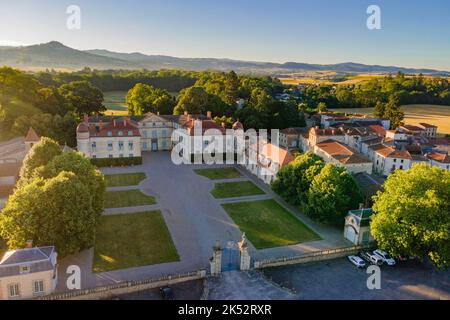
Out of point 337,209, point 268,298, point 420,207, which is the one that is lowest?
point 268,298

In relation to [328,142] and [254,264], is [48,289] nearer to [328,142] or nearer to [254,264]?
[254,264]

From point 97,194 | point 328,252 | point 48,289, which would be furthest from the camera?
point 97,194

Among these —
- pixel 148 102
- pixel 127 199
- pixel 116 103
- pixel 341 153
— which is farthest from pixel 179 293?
pixel 116 103

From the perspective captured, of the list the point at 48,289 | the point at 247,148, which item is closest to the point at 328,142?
the point at 247,148

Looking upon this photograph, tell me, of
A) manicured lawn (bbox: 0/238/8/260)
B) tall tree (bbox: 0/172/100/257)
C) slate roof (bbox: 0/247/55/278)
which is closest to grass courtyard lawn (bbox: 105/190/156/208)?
manicured lawn (bbox: 0/238/8/260)

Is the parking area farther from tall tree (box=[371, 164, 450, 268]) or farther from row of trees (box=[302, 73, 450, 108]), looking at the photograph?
row of trees (box=[302, 73, 450, 108])

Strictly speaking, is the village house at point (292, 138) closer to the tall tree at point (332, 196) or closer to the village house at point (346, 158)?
the village house at point (346, 158)
